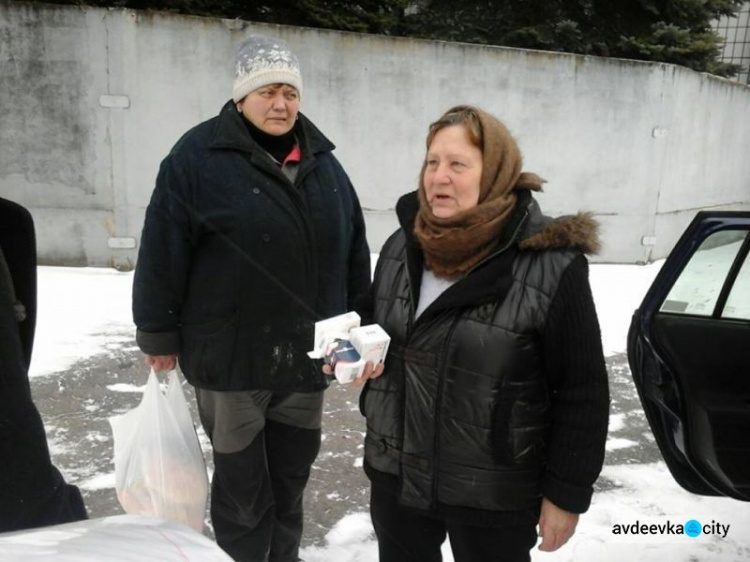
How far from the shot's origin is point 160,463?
83.0 inches

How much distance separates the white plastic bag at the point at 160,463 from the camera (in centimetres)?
209

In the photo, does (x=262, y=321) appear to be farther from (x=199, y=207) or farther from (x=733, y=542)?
(x=733, y=542)

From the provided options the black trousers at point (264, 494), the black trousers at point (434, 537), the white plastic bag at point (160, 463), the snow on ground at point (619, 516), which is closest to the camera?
the black trousers at point (434, 537)

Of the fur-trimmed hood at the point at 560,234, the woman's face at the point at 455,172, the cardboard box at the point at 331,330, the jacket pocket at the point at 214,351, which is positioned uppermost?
the woman's face at the point at 455,172

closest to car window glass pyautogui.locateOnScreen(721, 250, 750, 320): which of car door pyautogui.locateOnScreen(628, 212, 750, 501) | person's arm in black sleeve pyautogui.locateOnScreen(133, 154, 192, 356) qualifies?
car door pyautogui.locateOnScreen(628, 212, 750, 501)

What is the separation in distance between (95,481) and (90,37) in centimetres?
502

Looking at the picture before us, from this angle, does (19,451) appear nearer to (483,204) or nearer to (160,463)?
(160,463)

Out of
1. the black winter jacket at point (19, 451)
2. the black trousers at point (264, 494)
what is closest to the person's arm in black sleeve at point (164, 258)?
the black trousers at point (264, 494)

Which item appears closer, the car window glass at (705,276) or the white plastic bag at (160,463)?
the white plastic bag at (160,463)

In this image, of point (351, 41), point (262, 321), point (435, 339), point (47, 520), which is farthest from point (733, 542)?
point (351, 41)

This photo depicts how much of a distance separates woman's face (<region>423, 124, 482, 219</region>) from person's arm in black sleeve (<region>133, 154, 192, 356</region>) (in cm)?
91

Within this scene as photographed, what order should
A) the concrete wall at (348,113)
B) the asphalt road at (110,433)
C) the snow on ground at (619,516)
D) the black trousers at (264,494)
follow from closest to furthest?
the black trousers at (264,494) → the snow on ground at (619,516) → the asphalt road at (110,433) → the concrete wall at (348,113)

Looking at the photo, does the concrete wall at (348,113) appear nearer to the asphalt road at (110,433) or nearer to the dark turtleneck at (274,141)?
the asphalt road at (110,433)

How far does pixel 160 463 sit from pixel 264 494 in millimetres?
388
